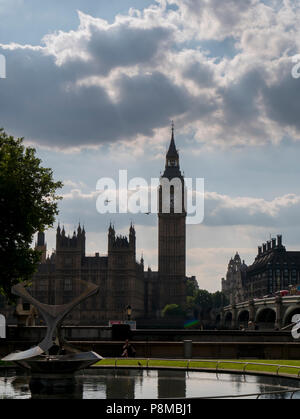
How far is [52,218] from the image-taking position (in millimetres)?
36938

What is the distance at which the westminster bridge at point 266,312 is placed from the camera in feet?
290

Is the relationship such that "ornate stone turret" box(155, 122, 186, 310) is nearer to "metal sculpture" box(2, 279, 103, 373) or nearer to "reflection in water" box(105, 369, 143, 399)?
"reflection in water" box(105, 369, 143, 399)

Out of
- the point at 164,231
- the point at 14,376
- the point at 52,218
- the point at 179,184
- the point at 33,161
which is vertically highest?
the point at 179,184

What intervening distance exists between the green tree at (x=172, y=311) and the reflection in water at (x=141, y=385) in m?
135

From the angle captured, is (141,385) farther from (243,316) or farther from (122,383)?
(243,316)

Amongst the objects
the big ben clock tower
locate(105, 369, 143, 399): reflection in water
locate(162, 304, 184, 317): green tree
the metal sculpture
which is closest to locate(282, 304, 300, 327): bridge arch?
locate(162, 304, 184, 317): green tree

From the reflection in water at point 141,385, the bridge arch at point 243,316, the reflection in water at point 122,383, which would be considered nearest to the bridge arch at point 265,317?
the bridge arch at point 243,316

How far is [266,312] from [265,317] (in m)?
3.06

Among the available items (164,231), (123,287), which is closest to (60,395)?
(123,287)

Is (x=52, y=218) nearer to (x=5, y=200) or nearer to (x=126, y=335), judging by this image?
(x=5, y=200)

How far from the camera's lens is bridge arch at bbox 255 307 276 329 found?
99250 mm

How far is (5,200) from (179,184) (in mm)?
146728

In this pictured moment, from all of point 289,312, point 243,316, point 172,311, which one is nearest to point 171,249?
point 172,311

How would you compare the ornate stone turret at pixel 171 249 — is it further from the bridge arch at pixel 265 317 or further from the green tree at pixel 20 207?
the green tree at pixel 20 207
